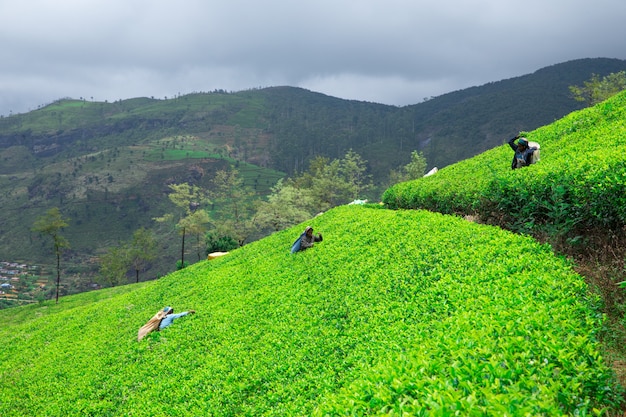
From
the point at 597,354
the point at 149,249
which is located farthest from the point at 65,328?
the point at 149,249

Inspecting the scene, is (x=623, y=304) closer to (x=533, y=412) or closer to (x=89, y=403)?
(x=533, y=412)

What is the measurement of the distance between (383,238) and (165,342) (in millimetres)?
8597

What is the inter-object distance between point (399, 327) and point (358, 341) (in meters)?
1.10

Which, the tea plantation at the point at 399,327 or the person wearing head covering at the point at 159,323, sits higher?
the tea plantation at the point at 399,327

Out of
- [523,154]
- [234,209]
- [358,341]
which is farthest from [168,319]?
[234,209]

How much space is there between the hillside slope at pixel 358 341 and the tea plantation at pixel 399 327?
0.04 m

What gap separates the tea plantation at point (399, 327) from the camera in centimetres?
459

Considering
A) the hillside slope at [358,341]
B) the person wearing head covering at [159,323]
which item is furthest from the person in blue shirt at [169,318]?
the hillside slope at [358,341]

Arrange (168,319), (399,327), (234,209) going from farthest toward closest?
(234,209), (168,319), (399,327)

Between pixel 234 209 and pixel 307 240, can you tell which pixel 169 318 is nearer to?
pixel 307 240

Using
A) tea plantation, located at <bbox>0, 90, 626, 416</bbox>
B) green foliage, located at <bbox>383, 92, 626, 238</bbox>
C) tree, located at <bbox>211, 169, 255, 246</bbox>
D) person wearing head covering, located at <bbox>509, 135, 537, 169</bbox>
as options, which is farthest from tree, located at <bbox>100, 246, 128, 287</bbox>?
person wearing head covering, located at <bbox>509, 135, 537, 169</bbox>

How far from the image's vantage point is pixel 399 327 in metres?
7.50

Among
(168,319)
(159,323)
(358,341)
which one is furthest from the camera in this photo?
(159,323)

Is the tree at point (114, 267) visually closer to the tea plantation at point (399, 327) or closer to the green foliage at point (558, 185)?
the tea plantation at point (399, 327)
